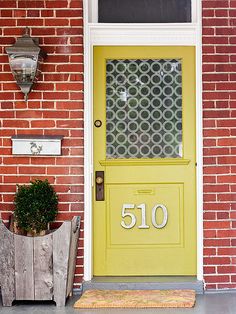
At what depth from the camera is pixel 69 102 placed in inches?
228

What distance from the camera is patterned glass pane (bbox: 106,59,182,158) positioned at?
599 cm

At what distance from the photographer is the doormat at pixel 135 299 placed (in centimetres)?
525

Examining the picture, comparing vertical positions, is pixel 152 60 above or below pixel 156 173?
above

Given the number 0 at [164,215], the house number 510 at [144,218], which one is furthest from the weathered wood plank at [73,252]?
the number 0 at [164,215]

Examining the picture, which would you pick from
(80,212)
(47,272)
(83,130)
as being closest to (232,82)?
(83,130)

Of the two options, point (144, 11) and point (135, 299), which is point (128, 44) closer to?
point (144, 11)

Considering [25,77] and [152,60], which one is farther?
[152,60]

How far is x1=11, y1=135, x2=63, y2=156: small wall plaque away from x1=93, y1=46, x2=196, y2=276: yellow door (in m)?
0.44

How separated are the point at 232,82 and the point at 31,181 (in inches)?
81.7

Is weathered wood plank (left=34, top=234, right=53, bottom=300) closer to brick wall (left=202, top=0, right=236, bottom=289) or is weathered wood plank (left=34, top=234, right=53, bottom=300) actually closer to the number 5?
the number 5

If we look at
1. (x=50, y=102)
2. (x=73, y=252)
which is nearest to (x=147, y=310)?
(x=73, y=252)

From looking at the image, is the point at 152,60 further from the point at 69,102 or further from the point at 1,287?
the point at 1,287

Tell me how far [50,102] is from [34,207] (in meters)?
1.05

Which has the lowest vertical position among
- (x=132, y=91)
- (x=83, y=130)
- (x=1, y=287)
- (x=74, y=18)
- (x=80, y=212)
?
(x=1, y=287)
